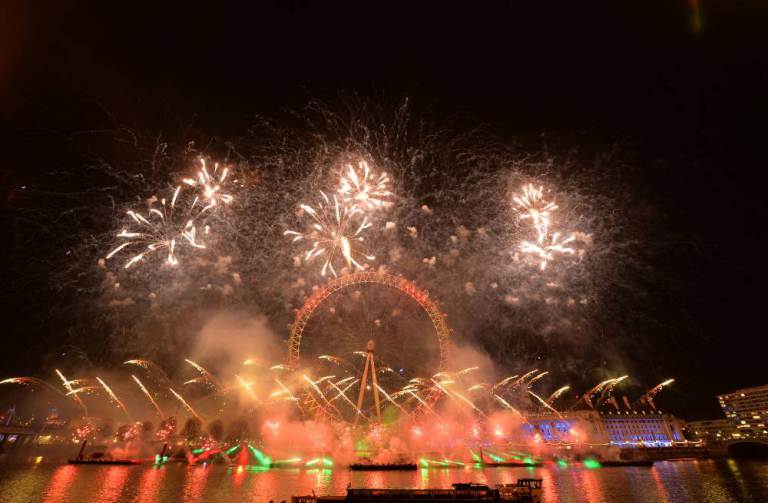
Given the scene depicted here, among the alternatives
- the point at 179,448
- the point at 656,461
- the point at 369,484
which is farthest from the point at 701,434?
the point at 179,448

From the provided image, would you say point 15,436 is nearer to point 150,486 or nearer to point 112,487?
point 112,487

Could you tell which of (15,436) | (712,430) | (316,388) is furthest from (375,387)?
(712,430)

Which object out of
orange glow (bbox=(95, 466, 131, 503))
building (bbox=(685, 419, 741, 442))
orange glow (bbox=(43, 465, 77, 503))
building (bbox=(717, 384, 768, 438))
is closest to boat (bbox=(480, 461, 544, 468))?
orange glow (bbox=(95, 466, 131, 503))

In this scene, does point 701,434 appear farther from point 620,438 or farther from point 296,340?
point 296,340

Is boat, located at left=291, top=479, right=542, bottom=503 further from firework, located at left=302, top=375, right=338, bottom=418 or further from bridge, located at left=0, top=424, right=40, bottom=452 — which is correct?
bridge, located at left=0, top=424, right=40, bottom=452

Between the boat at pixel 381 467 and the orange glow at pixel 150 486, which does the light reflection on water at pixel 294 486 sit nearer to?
the orange glow at pixel 150 486

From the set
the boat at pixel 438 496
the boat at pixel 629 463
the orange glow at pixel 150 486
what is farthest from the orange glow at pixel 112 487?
the boat at pixel 629 463
